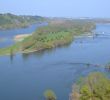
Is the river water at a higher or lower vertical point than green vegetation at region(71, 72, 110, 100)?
lower

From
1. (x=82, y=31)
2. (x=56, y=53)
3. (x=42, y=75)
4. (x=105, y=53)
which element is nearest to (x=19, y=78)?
(x=42, y=75)

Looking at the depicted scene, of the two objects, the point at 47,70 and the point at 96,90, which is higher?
the point at 96,90

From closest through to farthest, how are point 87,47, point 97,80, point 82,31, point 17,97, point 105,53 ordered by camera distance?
1. point 97,80
2. point 17,97
3. point 105,53
4. point 87,47
5. point 82,31

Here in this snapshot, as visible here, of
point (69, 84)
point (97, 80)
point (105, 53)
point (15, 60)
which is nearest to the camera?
point (97, 80)

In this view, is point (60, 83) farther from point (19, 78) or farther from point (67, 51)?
point (67, 51)

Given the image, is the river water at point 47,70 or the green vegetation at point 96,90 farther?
the river water at point 47,70

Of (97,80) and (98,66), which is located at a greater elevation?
(97,80)

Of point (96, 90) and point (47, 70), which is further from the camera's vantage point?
point (47, 70)

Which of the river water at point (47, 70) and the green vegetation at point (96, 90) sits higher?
the green vegetation at point (96, 90)
